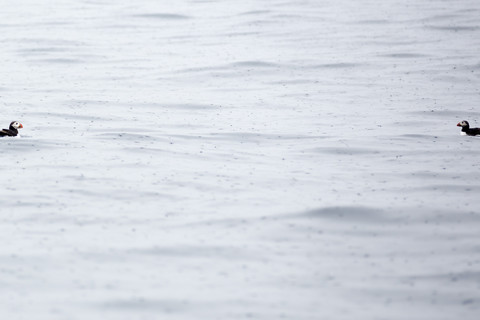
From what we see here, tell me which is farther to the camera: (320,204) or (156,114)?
(156,114)

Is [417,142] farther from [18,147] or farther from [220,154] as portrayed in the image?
[18,147]

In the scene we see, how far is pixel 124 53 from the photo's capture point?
126 ft

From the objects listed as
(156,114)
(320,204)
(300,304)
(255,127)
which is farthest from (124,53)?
(300,304)

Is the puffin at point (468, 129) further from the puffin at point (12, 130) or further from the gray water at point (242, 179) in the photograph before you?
the puffin at point (12, 130)

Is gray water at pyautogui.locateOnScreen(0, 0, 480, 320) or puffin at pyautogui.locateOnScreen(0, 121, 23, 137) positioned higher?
puffin at pyautogui.locateOnScreen(0, 121, 23, 137)

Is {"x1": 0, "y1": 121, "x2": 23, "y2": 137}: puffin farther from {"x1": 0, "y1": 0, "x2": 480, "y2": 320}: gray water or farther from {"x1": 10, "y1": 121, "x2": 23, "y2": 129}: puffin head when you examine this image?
{"x1": 0, "y1": 0, "x2": 480, "y2": 320}: gray water

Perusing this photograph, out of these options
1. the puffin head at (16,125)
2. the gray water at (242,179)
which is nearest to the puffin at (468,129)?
the gray water at (242,179)

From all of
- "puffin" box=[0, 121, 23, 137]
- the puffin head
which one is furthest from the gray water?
the puffin head

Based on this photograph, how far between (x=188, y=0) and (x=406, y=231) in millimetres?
40024

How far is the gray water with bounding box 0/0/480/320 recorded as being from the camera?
12.8 m

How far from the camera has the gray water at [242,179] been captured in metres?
12.8

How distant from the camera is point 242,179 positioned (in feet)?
62.1

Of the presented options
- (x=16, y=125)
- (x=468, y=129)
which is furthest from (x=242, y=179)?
(x=468, y=129)

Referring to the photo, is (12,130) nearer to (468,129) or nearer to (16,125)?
(16,125)
